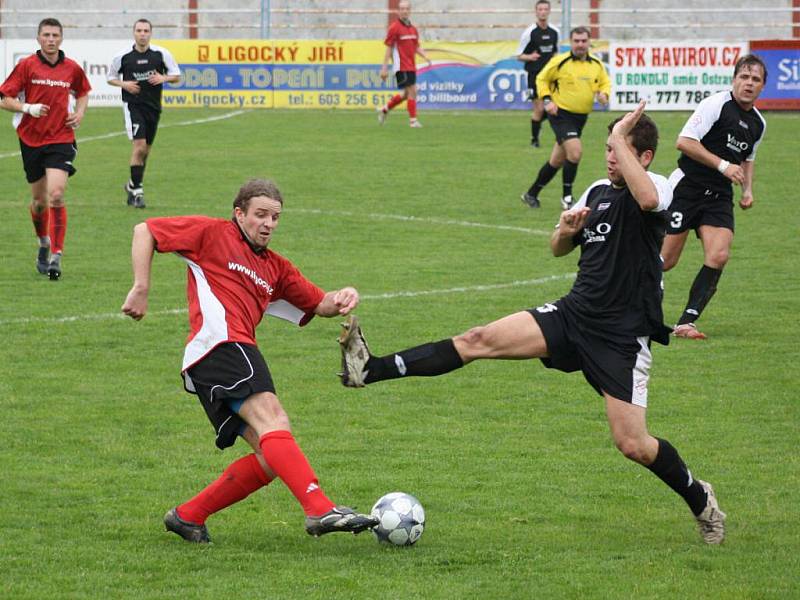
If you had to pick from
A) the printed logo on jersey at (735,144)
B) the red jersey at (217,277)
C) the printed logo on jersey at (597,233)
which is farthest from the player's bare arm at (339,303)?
the printed logo on jersey at (735,144)

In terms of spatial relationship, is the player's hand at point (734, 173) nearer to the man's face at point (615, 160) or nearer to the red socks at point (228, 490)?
the man's face at point (615, 160)

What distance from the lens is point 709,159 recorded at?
10625mm

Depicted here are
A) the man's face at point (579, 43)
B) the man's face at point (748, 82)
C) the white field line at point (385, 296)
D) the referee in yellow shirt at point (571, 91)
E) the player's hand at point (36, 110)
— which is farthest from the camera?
the referee in yellow shirt at point (571, 91)

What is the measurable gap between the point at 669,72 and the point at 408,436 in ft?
78.5

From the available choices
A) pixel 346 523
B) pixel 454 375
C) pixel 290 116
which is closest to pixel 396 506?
pixel 346 523

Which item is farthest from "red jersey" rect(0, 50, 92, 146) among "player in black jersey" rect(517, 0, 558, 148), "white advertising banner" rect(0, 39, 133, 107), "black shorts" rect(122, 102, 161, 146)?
"white advertising banner" rect(0, 39, 133, 107)

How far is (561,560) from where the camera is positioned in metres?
6.03

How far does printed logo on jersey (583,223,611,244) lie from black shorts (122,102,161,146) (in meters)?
13.2

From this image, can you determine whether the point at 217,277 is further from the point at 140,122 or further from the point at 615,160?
the point at 140,122

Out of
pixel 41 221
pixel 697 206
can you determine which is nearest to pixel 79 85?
pixel 41 221

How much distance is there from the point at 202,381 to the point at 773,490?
3111 mm

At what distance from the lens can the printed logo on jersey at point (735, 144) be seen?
36.1 ft

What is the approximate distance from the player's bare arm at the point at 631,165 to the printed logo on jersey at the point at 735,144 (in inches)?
192

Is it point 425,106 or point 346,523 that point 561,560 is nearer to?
point 346,523
